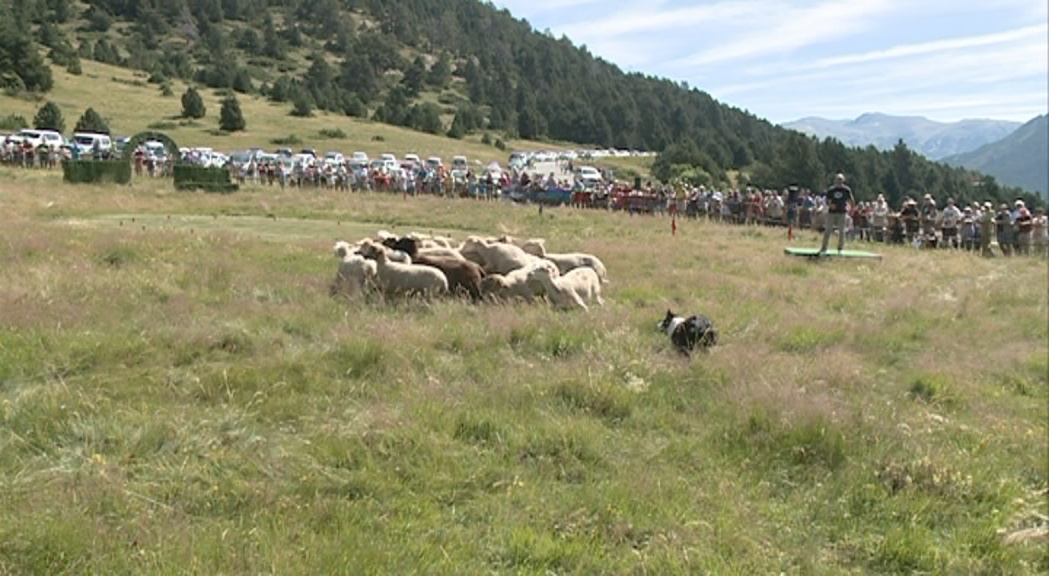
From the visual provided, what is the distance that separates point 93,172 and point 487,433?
32224 mm

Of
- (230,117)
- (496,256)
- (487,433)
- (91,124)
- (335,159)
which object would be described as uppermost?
(230,117)

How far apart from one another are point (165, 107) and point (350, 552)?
90.5 meters

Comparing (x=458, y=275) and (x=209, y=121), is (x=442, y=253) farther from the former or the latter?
(x=209, y=121)

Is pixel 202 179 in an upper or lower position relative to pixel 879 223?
upper

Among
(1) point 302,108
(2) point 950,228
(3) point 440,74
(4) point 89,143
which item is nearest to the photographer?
(2) point 950,228

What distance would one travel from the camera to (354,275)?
1281 cm

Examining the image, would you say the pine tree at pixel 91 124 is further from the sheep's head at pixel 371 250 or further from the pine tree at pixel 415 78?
the pine tree at pixel 415 78

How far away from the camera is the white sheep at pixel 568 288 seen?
12.9 metres

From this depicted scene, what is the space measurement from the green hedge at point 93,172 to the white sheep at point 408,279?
26.0 meters

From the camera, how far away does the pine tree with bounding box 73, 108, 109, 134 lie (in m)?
64.9

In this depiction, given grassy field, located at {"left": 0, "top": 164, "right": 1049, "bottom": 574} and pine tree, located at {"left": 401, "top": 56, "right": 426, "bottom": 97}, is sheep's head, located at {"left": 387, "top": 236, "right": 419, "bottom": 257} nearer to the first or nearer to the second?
grassy field, located at {"left": 0, "top": 164, "right": 1049, "bottom": 574}

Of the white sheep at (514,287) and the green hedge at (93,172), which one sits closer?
the white sheep at (514,287)

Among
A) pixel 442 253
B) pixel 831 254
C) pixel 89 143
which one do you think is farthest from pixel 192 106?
pixel 442 253

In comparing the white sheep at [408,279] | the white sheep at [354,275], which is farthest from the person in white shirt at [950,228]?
the white sheep at [354,275]
